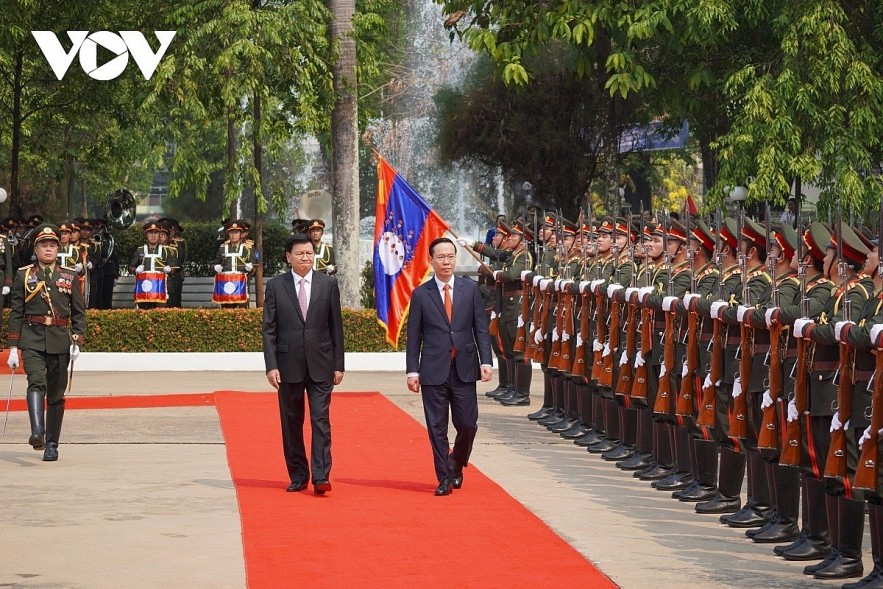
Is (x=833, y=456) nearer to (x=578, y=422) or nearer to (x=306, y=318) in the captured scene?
(x=306, y=318)

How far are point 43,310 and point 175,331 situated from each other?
1043cm

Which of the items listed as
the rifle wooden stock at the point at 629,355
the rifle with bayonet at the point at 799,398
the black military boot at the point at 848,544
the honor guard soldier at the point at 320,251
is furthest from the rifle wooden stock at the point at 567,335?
the honor guard soldier at the point at 320,251

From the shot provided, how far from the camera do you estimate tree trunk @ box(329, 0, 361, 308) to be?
83.9 ft

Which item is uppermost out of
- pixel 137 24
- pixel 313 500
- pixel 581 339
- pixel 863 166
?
pixel 137 24

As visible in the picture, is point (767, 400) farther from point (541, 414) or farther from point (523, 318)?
point (523, 318)

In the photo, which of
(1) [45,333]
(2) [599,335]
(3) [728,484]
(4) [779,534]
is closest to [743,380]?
(4) [779,534]

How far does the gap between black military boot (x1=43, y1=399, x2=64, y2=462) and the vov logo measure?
13.5 m

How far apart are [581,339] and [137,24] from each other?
593 inches

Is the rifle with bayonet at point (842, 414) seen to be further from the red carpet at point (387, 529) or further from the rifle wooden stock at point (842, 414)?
the red carpet at point (387, 529)

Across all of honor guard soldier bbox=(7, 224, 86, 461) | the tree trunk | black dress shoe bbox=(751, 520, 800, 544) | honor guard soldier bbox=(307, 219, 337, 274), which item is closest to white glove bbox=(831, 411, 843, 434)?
black dress shoe bbox=(751, 520, 800, 544)

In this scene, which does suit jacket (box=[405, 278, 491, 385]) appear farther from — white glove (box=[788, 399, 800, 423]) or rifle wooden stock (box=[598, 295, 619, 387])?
white glove (box=[788, 399, 800, 423])

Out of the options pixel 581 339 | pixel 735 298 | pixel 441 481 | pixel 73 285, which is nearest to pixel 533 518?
pixel 441 481

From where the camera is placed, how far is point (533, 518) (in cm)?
1049

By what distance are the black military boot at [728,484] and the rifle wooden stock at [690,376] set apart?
1.28 ft
